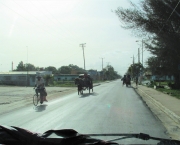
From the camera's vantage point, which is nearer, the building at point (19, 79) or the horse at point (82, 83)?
the horse at point (82, 83)

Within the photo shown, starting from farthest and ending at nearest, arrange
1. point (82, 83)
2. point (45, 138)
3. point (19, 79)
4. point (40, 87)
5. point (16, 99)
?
point (19, 79) < point (82, 83) < point (16, 99) < point (40, 87) < point (45, 138)

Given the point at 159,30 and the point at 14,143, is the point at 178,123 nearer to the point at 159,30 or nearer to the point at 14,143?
the point at 14,143

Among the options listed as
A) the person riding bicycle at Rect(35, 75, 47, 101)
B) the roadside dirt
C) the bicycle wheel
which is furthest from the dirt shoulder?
the person riding bicycle at Rect(35, 75, 47, 101)

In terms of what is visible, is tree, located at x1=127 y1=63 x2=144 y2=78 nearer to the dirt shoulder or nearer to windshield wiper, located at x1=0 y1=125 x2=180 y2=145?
the dirt shoulder

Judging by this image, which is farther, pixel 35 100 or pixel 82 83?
pixel 82 83

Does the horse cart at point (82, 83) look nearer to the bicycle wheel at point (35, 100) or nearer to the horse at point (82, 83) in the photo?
the horse at point (82, 83)

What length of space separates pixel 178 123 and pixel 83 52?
70.9m

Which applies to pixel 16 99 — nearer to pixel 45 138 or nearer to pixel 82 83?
pixel 82 83

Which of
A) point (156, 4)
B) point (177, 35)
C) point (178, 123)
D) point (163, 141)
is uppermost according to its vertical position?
point (156, 4)

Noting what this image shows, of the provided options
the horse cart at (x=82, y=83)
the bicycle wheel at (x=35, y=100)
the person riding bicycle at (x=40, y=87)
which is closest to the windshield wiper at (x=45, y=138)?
the bicycle wheel at (x=35, y=100)

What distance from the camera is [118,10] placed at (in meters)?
23.0

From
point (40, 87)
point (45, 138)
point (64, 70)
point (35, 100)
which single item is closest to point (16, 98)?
point (40, 87)

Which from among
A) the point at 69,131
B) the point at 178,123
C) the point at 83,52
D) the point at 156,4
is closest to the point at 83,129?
the point at 178,123

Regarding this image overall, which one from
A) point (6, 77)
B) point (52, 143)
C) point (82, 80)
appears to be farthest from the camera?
point (6, 77)
